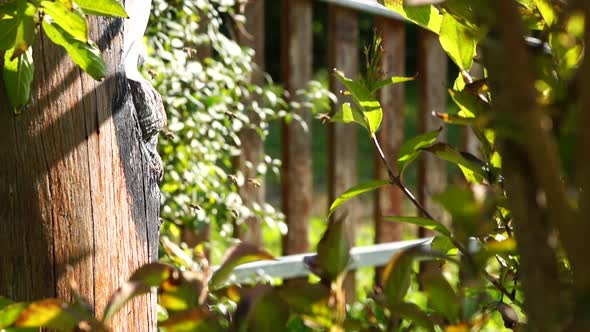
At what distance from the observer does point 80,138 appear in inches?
75.2

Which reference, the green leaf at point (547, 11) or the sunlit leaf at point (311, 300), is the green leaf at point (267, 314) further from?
the green leaf at point (547, 11)

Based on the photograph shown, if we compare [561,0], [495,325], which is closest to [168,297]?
[561,0]

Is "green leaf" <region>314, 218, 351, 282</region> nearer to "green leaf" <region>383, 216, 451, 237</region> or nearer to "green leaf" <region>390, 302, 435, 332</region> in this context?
"green leaf" <region>390, 302, 435, 332</region>

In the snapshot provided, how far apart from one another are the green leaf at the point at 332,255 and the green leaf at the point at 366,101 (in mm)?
408

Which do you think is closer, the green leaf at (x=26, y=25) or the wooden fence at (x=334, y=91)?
the green leaf at (x=26, y=25)

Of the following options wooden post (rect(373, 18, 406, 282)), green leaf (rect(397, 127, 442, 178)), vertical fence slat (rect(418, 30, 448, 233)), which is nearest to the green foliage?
green leaf (rect(397, 127, 442, 178))

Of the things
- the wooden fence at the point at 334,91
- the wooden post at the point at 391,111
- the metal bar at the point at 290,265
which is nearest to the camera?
the metal bar at the point at 290,265

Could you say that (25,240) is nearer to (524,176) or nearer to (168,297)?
(168,297)

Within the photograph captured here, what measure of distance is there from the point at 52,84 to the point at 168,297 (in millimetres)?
1152

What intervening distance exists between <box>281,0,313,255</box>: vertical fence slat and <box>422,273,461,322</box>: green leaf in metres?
3.84

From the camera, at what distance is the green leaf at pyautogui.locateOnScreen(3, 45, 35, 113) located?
173cm

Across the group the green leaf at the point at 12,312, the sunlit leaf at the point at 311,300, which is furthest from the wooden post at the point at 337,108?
the sunlit leaf at the point at 311,300

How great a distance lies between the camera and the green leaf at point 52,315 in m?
0.82

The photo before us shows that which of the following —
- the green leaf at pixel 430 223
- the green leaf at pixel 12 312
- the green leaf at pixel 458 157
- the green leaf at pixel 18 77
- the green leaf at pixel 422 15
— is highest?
the green leaf at pixel 422 15
